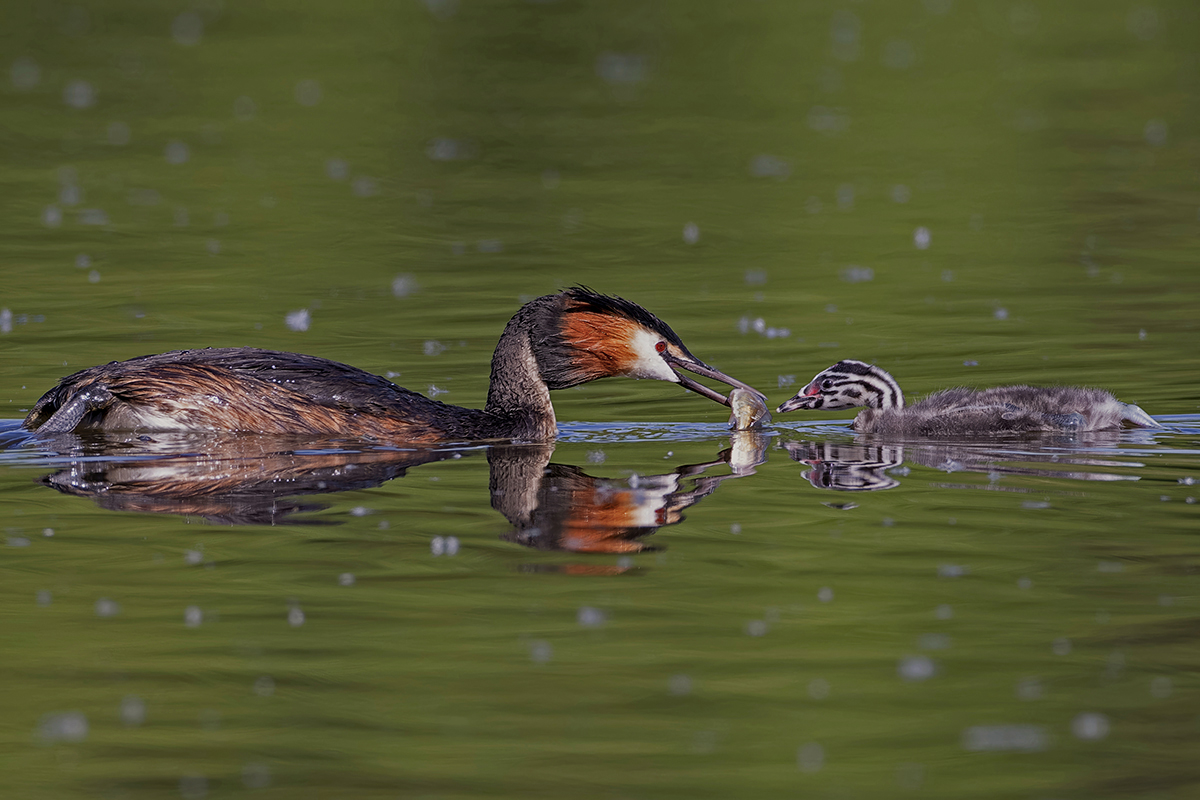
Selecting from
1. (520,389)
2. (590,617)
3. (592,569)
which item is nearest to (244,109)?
(520,389)

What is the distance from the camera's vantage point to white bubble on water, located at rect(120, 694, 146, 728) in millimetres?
6277

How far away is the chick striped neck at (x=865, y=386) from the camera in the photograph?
11.4 metres

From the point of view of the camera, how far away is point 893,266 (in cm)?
1725

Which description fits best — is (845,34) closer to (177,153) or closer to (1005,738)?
(177,153)

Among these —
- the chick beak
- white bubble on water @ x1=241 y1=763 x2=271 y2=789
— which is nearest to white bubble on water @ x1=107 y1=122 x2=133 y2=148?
the chick beak

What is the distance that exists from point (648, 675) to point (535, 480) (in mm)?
3364

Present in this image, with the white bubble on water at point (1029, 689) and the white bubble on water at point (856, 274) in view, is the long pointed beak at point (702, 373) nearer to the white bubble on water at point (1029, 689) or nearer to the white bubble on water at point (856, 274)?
the white bubble on water at point (1029, 689)

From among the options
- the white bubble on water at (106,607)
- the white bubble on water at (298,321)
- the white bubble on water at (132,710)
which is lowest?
the white bubble on water at (132,710)

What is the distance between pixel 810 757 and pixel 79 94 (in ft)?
78.3

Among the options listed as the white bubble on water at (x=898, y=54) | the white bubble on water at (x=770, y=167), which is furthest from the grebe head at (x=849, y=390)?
the white bubble on water at (x=898, y=54)

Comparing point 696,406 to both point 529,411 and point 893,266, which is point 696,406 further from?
point 893,266

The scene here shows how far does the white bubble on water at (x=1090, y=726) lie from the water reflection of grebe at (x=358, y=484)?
8.58 ft

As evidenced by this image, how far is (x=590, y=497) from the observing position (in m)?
9.41

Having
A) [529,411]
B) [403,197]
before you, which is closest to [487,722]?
[529,411]
